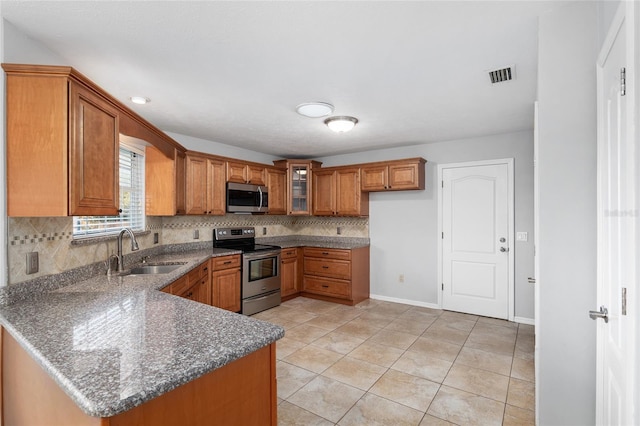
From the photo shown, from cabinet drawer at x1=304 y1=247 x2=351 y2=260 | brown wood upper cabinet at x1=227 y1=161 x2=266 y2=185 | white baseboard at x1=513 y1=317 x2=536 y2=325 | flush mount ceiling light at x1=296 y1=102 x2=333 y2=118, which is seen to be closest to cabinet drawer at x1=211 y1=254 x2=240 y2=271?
brown wood upper cabinet at x1=227 y1=161 x2=266 y2=185

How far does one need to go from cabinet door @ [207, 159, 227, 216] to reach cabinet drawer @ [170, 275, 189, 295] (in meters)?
1.39

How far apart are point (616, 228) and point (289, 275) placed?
14.0 ft

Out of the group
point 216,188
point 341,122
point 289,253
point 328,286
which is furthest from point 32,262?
point 328,286

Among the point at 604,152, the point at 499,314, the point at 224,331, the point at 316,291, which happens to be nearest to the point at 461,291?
the point at 499,314

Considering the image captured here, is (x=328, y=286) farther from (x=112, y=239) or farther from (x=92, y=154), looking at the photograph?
(x=92, y=154)

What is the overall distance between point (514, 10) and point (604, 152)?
2.79 ft

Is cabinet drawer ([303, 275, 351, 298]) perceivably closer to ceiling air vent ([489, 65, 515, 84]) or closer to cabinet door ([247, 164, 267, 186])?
cabinet door ([247, 164, 267, 186])

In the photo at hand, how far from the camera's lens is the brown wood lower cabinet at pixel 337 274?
4.79 meters

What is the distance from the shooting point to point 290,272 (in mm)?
5078

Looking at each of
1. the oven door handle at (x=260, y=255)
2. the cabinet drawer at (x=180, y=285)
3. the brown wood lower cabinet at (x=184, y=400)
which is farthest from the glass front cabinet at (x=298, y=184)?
the brown wood lower cabinet at (x=184, y=400)

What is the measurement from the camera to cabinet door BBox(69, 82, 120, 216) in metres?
1.75

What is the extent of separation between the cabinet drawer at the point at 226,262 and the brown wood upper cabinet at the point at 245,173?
1090mm

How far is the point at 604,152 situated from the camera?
1.40 metres

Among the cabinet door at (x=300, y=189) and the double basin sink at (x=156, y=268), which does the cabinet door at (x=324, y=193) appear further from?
the double basin sink at (x=156, y=268)
